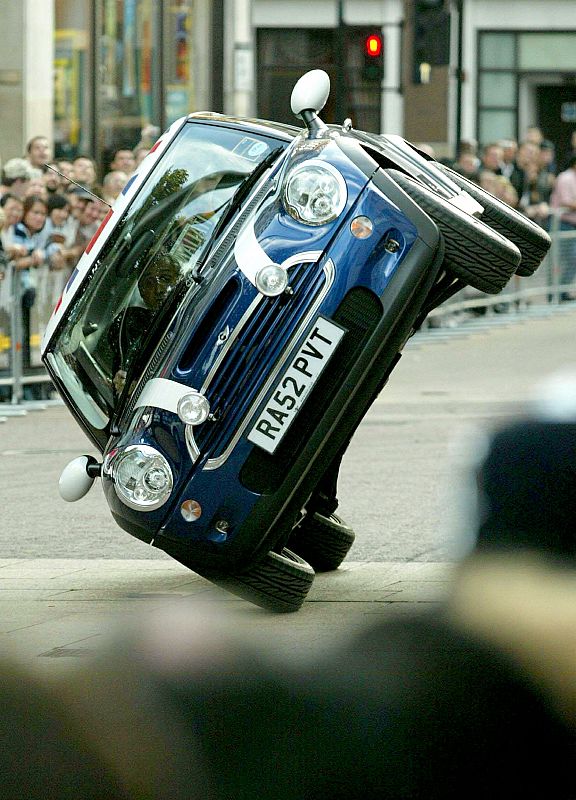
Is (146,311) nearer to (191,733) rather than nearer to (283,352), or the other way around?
(283,352)

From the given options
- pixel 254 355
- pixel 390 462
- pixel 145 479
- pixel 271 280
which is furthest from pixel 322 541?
pixel 390 462

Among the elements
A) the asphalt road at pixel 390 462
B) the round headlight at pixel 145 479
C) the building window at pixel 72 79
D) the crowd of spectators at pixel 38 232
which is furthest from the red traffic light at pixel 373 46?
the round headlight at pixel 145 479

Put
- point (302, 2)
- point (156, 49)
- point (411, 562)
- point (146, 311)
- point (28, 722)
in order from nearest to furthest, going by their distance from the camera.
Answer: point (28, 722)
point (146, 311)
point (411, 562)
point (156, 49)
point (302, 2)

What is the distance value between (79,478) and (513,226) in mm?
1797

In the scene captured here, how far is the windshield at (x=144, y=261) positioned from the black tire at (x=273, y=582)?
799mm

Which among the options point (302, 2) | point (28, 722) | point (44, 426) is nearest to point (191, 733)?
point (28, 722)

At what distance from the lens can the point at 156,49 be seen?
949 inches

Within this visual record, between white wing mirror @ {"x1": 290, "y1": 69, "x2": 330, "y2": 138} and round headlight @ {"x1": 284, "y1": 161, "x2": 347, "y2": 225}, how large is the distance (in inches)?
11.4

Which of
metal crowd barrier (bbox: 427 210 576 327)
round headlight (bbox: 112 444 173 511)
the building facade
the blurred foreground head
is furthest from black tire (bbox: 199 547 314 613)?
the building facade

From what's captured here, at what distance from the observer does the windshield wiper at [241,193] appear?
5.74 metres

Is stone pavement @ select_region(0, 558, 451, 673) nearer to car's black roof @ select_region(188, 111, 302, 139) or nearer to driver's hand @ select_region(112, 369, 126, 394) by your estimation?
driver's hand @ select_region(112, 369, 126, 394)

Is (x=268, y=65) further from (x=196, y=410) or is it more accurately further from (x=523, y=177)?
(x=196, y=410)

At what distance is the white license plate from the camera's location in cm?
527

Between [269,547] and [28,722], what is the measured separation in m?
3.43
